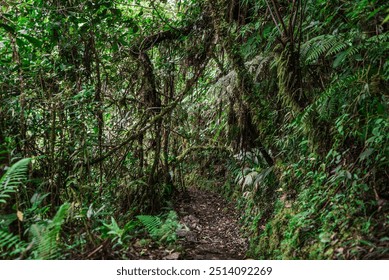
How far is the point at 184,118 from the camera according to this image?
6652 millimetres

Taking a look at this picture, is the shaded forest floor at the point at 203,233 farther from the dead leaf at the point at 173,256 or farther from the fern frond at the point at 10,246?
the fern frond at the point at 10,246

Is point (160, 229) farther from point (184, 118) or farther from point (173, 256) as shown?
point (184, 118)

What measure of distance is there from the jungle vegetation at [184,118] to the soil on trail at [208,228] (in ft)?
0.92

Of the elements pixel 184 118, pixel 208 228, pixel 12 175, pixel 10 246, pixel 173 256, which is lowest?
pixel 208 228

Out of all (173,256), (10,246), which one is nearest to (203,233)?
(173,256)

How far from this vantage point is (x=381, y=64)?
359cm

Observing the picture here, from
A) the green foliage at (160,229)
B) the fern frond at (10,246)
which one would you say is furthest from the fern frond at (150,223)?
the fern frond at (10,246)

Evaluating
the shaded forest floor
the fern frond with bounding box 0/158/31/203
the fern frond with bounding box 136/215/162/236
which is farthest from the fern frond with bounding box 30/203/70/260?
the fern frond with bounding box 136/215/162/236

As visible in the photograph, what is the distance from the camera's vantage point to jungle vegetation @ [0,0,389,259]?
10.7 ft

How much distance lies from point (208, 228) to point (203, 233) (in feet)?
1.30

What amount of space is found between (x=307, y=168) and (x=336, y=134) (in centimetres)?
72

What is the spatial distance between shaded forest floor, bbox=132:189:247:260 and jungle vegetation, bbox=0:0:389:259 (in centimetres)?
20

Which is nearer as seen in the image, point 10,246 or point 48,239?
point 48,239
